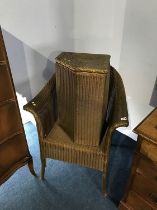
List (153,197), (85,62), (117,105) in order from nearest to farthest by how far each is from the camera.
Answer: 1. (153,197)
2. (85,62)
3. (117,105)

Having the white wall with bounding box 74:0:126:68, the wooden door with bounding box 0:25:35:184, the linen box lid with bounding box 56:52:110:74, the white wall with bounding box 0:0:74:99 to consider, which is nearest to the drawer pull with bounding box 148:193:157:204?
the linen box lid with bounding box 56:52:110:74

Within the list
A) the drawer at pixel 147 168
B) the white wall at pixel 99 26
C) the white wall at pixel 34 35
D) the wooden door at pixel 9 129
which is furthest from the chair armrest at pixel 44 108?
the drawer at pixel 147 168

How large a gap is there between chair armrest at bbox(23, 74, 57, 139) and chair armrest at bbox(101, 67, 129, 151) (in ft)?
1.33

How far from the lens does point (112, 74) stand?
1.52m

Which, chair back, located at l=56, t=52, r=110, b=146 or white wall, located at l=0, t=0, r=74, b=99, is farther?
white wall, located at l=0, t=0, r=74, b=99

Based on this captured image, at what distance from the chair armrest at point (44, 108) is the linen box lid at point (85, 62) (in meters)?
0.24

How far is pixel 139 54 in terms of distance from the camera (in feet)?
5.26

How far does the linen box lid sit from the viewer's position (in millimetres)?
1192

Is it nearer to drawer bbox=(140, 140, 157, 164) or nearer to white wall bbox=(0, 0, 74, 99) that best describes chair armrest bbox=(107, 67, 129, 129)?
→ drawer bbox=(140, 140, 157, 164)

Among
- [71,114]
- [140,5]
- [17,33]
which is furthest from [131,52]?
[17,33]

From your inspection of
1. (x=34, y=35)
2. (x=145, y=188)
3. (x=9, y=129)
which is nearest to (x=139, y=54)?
(x=34, y=35)

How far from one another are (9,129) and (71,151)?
43 centimetres

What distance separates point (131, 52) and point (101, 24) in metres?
0.33

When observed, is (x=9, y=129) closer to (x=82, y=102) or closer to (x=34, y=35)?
(x=82, y=102)
